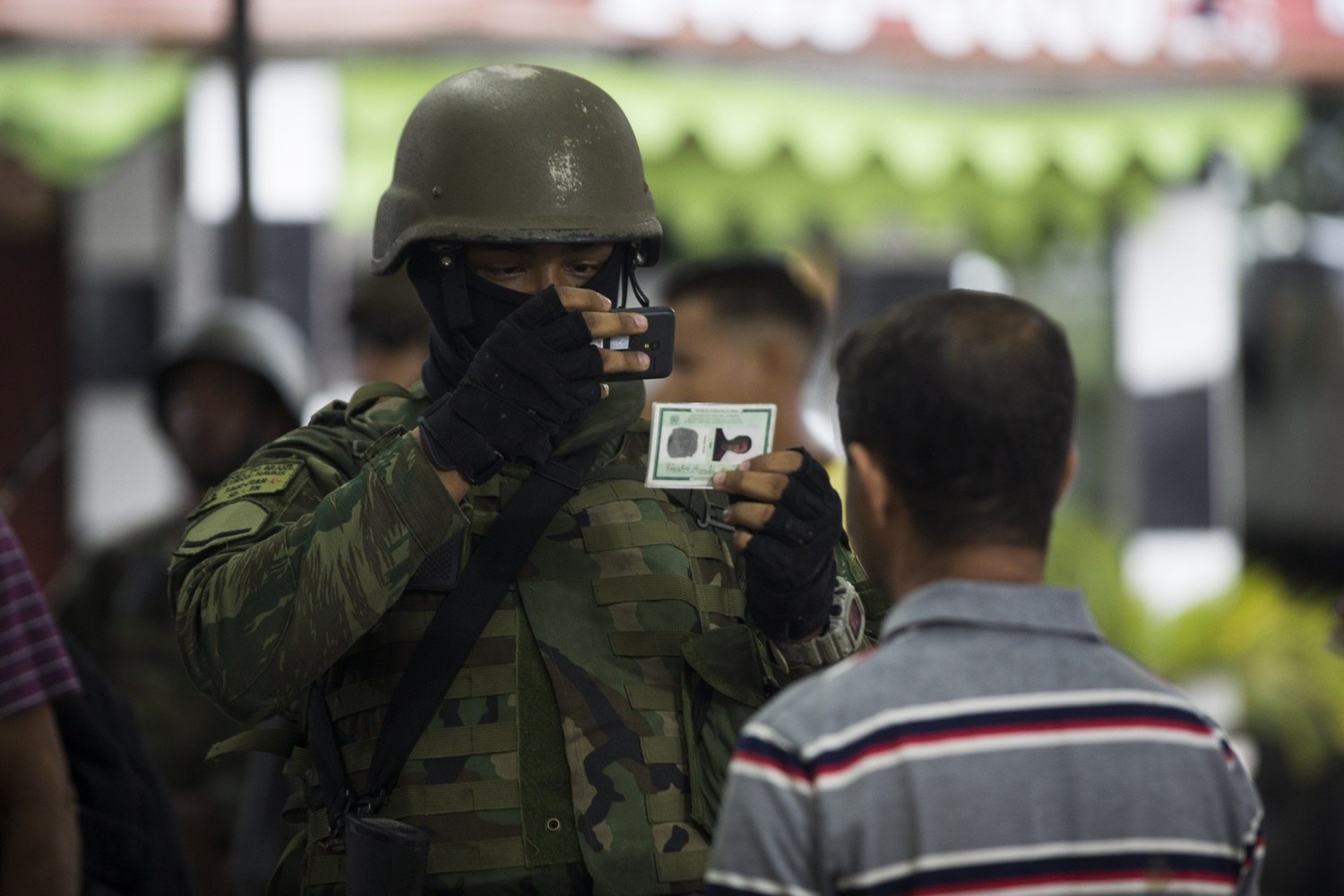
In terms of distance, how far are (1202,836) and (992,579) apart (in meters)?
0.37

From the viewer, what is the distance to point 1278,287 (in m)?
9.55

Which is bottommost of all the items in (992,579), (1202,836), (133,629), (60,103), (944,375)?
(133,629)

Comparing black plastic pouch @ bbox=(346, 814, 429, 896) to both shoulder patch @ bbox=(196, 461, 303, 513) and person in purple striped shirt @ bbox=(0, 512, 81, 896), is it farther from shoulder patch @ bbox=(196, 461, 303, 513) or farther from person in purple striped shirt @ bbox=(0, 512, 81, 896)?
person in purple striped shirt @ bbox=(0, 512, 81, 896)

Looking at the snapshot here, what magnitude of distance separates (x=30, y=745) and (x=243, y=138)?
8.66ft

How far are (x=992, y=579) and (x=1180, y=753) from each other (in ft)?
0.94

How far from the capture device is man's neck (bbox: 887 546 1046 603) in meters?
2.08

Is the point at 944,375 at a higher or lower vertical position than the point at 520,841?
higher

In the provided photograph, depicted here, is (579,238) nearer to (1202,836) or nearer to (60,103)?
(1202,836)

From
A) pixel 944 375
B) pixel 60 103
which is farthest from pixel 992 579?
pixel 60 103

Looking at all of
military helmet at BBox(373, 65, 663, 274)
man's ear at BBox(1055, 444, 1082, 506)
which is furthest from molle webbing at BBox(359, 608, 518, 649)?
man's ear at BBox(1055, 444, 1082, 506)

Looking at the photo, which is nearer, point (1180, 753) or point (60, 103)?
point (1180, 753)

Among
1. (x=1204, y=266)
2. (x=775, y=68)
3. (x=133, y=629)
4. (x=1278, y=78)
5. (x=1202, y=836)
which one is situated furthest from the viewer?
(x=1204, y=266)

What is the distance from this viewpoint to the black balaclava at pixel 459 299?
9.10ft

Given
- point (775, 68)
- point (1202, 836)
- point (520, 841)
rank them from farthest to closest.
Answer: point (775, 68) → point (520, 841) → point (1202, 836)
